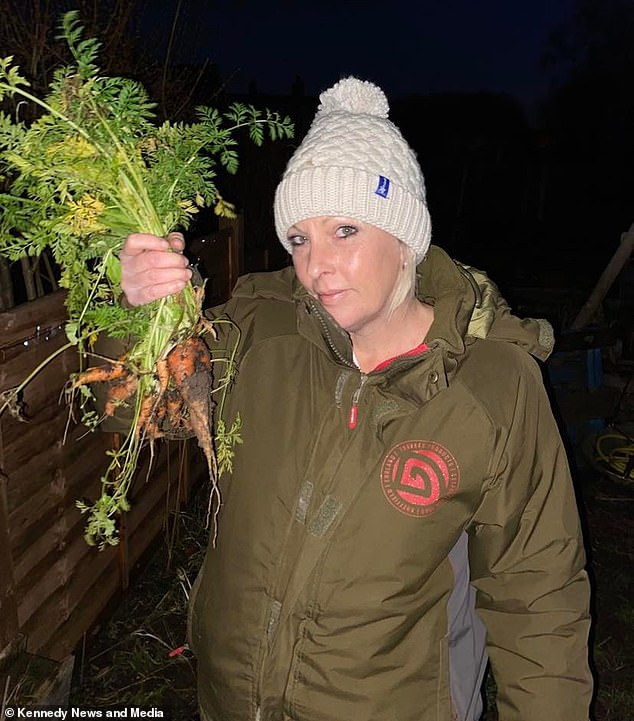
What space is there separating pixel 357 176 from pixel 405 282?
35cm

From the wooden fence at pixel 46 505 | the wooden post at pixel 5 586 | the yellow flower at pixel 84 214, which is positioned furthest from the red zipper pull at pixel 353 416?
the wooden post at pixel 5 586

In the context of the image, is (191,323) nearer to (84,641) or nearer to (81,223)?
(81,223)

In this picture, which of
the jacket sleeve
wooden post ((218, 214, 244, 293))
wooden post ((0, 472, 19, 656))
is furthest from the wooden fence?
wooden post ((218, 214, 244, 293))

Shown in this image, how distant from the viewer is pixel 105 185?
175 cm

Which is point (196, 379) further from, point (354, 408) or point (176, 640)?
point (176, 640)

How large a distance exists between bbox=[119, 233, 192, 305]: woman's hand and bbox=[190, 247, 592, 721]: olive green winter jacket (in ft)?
1.52

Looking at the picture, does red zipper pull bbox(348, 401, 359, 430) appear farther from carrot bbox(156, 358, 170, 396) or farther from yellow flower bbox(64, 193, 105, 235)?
yellow flower bbox(64, 193, 105, 235)

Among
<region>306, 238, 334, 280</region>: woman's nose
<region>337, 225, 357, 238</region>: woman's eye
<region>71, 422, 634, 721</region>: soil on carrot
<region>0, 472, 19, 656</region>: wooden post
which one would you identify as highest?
<region>337, 225, 357, 238</region>: woman's eye

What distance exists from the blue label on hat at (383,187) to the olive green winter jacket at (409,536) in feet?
1.21

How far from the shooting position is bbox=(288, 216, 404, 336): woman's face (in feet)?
5.97

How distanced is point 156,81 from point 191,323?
15.0 feet

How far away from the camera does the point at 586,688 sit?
188cm

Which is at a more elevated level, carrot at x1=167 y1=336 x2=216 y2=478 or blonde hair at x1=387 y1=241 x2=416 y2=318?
blonde hair at x1=387 y1=241 x2=416 y2=318

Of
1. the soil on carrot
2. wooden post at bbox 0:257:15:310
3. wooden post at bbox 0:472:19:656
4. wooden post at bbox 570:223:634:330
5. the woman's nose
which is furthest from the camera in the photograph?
wooden post at bbox 570:223:634:330
